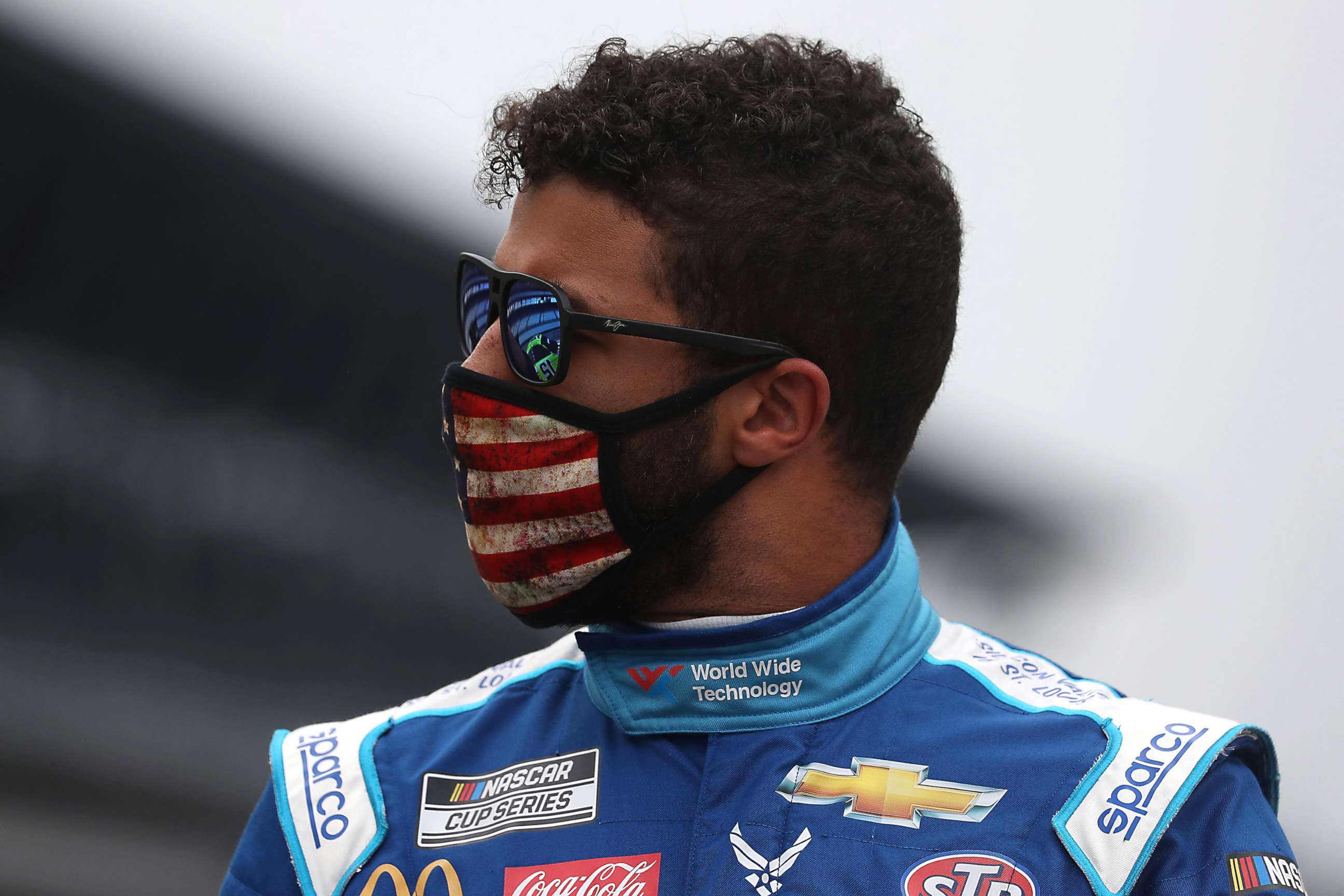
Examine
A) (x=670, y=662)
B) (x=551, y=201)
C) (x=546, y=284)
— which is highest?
(x=551, y=201)

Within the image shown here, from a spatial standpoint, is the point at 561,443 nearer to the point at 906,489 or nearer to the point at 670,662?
the point at 670,662

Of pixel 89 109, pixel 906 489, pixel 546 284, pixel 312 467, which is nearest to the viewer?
pixel 546 284

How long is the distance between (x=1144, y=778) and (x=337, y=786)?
Answer: 1.15m

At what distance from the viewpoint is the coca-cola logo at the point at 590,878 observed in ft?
4.58

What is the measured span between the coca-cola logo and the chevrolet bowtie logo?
0.21 metres

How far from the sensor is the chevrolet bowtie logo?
1.35 metres

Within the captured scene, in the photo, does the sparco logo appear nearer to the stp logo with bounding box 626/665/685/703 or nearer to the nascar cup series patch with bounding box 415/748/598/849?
the stp logo with bounding box 626/665/685/703

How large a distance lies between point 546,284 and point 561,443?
0.23 metres

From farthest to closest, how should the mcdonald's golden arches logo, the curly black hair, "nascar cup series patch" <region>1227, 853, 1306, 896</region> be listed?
1. the curly black hair
2. the mcdonald's golden arches logo
3. "nascar cup series patch" <region>1227, 853, 1306, 896</region>

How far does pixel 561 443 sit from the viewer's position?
152 cm

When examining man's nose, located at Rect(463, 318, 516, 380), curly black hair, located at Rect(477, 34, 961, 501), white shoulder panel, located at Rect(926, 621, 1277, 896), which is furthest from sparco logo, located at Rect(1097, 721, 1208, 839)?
man's nose, located at Rect(463, 318, 516, 380)

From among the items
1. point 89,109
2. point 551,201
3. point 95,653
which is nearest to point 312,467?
point 95,653

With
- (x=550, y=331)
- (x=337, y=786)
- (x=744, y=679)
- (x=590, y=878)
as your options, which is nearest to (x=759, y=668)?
(x=744, y=679)

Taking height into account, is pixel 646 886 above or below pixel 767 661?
below
